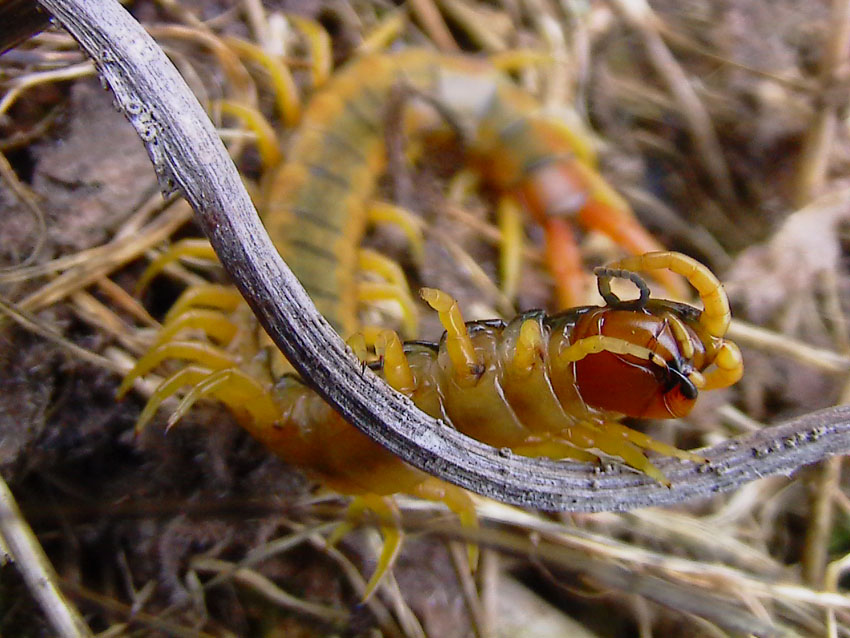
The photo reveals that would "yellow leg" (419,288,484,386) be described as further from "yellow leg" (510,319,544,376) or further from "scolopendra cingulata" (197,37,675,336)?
"scolopendra cingulata" (197,37,675,336)

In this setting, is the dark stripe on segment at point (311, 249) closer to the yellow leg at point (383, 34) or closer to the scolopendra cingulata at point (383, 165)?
the scolopendra cingulata at point (383, 165)

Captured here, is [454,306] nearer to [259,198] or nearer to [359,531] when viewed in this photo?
[359,531]

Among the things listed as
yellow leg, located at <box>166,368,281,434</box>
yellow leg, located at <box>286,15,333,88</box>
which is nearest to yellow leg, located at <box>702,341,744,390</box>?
yellow leg, located at <box>166,368,281,434</box>

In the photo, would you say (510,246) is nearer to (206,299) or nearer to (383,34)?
(383,34)

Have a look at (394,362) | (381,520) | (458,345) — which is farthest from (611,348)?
(381,520)

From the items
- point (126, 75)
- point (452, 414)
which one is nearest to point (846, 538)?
point (452, 414)
